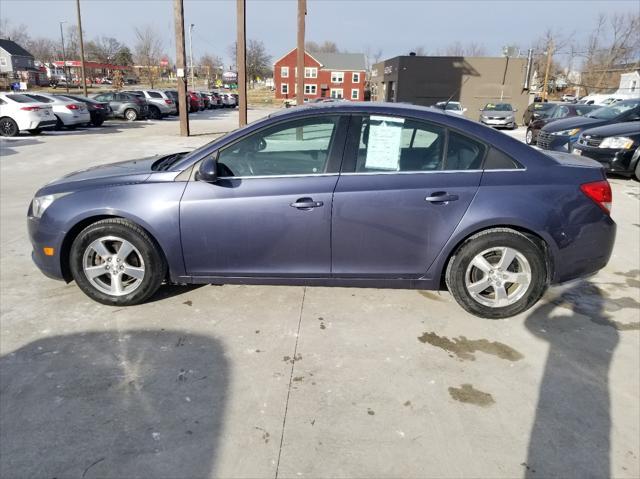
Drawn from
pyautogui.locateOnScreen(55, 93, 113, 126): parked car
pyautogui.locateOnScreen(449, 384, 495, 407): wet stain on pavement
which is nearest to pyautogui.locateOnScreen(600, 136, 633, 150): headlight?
pyautogui.locateOnScreen(449, 384, 495, 407): wet stain on pavement

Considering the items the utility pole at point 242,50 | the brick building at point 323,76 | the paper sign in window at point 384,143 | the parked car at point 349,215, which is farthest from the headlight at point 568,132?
the brick building at point 323,76

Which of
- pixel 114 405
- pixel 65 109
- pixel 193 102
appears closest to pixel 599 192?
pixel 114 405

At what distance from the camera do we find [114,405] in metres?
2.61

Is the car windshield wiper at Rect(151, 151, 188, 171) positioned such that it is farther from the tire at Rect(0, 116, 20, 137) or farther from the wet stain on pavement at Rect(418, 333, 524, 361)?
the tire at Rect(0, 116, 20, 137)

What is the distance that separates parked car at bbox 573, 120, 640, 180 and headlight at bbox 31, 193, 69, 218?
9.44 meters

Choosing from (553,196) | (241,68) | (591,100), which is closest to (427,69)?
(591,100)

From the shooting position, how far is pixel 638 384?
9.57 feet

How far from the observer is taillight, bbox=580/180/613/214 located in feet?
11.6

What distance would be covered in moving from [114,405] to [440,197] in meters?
2.49

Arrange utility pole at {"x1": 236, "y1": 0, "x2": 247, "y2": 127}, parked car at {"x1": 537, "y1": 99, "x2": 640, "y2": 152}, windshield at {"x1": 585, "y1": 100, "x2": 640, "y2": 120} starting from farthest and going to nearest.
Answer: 1. utility pole at {"x1": 236, "y1": 0, "x2": 247, "y2": 127}
2. windshield at {"x1": 585, "y1": 100, "x2": 640, "y2": 120}
3. parked car at {"x1": 537, "y1": 99, "x2": 640, "y2": 152}

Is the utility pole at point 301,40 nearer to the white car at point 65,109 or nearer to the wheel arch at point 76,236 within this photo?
the white car at point 65,109

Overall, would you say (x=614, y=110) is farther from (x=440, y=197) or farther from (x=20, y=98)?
(x=20, y=98)

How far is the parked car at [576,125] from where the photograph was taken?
10836 millimetres

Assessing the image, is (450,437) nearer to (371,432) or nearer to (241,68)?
(371,432)
